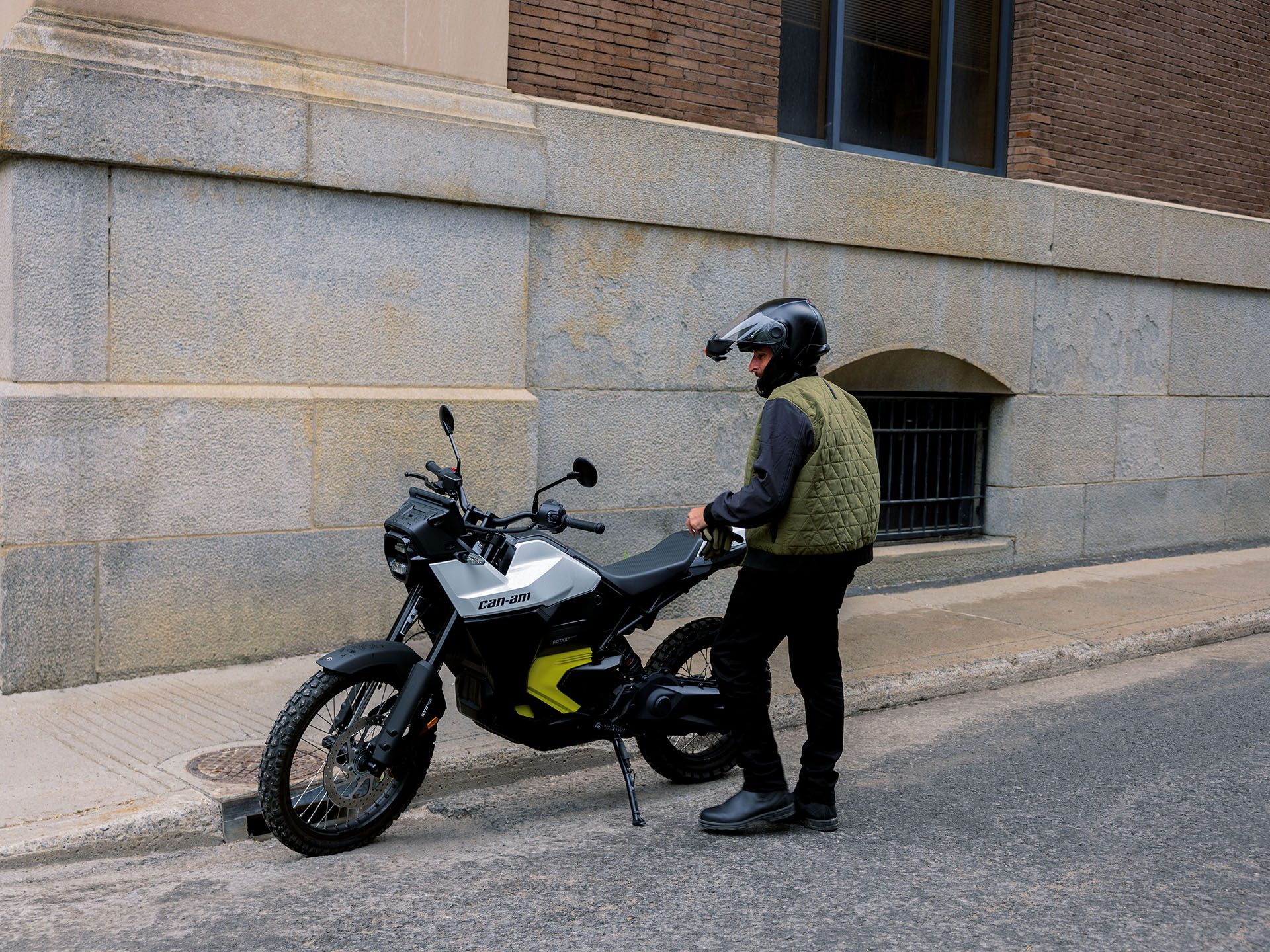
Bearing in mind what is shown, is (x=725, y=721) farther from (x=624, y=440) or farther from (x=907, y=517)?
(x=907, y=517)

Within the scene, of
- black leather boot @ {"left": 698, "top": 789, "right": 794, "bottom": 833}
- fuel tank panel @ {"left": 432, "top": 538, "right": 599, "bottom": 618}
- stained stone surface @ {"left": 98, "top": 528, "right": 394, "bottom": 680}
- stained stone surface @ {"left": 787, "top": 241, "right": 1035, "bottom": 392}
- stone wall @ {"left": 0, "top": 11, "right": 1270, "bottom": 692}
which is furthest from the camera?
stained stone surface @ {"left": 787, "top": 241, "right": 1035, "bottom": 392}

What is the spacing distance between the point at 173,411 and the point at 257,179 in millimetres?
1246

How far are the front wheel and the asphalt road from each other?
112mm

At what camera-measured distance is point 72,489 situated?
6.07m

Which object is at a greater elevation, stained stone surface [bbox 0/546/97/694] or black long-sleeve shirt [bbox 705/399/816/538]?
black long-sleeve shirt [bbox 705/399/816/538]

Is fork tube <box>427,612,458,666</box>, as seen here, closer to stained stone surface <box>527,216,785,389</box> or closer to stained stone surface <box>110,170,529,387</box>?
stained stone surface <box>110,170,529,387</box>

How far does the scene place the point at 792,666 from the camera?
188 inches

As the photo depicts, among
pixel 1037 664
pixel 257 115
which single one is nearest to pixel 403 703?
pixel 257 115

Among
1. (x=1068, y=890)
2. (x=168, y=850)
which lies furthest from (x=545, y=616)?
Answer: (x=1068, y=890)

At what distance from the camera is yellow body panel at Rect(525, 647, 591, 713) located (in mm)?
4664

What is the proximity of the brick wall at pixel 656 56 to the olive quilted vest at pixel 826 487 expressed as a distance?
13.0ft

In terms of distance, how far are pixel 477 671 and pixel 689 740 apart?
1.12 m

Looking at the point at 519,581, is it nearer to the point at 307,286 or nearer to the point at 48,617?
the point at 48,617

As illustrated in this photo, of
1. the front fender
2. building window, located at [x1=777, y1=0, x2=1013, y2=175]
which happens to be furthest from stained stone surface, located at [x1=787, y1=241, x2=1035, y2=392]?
the front fender
